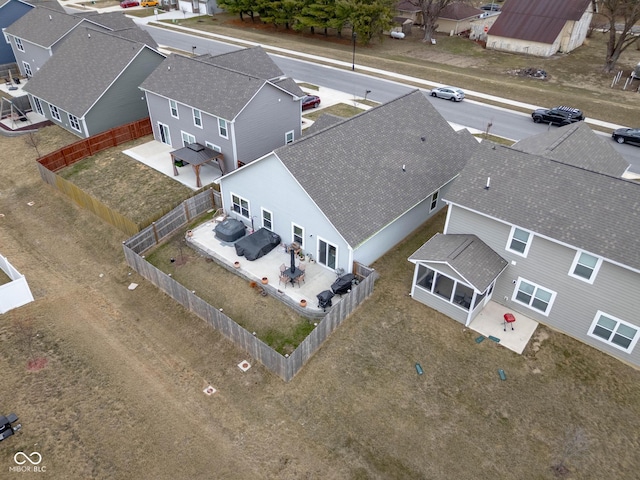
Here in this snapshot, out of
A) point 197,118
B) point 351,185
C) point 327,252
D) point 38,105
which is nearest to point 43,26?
point 38,105

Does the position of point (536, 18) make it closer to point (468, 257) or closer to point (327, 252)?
point (468, 257)

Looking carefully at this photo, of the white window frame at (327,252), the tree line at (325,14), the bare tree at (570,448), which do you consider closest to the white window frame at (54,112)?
the white window frame at (327,252)

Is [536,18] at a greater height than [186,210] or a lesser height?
greater

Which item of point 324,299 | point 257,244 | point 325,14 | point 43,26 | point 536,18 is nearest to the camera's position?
point 324,299

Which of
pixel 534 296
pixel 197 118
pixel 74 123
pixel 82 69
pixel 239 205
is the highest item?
pixel 82 69

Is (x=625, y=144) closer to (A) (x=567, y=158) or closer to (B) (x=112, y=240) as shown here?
(A) (x=567, y=158)

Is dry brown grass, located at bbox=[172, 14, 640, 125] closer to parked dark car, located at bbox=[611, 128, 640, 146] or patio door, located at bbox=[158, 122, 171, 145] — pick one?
parked dark car, located at bbox=[611, 128, 640, 146]

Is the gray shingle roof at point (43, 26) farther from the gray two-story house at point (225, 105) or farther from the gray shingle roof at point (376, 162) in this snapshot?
the gray shingle roof at point (376, 162)
